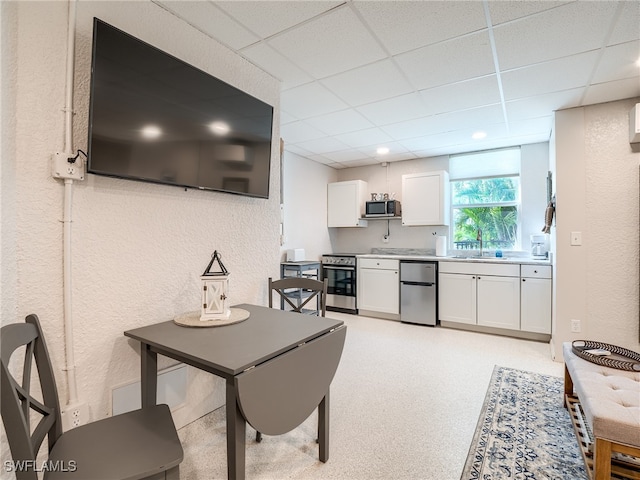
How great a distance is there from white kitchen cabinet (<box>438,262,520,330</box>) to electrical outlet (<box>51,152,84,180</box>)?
12.9ft

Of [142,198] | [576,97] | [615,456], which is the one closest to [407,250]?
[576,97]

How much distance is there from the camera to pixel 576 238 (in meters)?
2.95

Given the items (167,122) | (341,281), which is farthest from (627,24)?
(341,281)

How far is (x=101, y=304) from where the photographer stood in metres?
1.53

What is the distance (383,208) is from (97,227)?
408 cm

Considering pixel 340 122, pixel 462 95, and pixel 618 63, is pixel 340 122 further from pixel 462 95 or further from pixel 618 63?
pixel 618 63

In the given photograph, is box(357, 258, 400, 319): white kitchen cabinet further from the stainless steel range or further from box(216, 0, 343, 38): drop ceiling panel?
box(216, 0, 343, 38): drop ceiling panel

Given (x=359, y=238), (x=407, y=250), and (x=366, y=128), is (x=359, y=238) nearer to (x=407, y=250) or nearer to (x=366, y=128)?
(x=407, y=250)

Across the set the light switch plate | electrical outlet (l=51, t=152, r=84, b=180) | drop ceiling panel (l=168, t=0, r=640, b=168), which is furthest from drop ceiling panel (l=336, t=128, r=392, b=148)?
electrical outlet (l=51, t=152, r=84, b=180)

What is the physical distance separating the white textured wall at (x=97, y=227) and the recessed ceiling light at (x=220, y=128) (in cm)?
39

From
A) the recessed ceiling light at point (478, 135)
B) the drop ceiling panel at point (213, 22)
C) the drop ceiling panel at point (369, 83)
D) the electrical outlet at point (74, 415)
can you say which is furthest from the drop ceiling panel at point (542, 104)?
the electrical outlet at point (74, 415)

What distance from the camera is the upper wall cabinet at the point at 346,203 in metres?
5.22

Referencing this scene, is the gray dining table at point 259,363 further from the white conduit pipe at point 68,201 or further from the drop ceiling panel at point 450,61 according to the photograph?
the drop ceiling panel at point 450,61

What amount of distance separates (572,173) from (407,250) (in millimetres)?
2495
